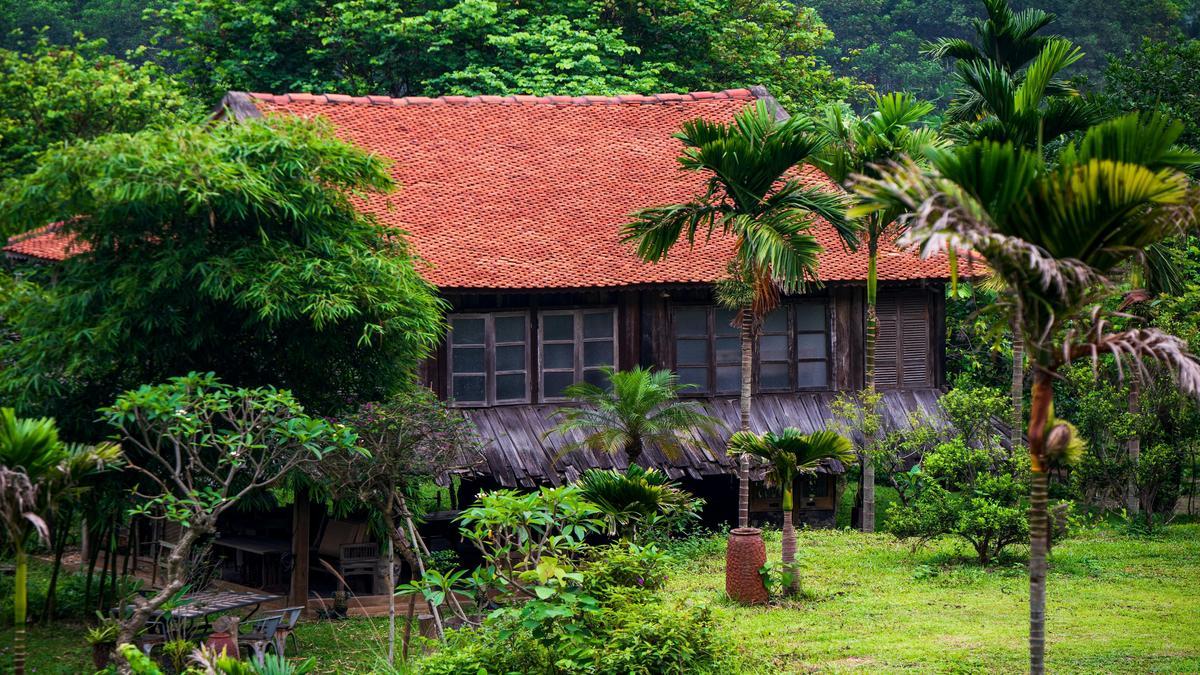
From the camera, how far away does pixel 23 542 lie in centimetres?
1132

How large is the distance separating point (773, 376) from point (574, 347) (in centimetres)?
321

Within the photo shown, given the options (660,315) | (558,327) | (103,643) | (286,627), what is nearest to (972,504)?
(660,315)

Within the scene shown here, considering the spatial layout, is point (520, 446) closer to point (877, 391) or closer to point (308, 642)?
point (308, 642)

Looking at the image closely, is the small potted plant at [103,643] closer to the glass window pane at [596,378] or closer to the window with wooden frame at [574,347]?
the window with wooden frame at [574,347]

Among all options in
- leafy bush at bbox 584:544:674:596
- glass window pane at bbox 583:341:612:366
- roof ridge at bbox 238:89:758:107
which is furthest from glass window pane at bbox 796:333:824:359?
leafy bush at bbox 584:544:674:596

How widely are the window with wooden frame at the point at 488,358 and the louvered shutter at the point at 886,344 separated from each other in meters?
5.65

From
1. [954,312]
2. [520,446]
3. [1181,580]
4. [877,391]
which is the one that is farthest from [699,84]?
[1181,580]

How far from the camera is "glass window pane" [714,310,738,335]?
69.6 ft

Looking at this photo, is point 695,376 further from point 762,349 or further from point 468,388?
point 468,388

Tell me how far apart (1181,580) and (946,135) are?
6515 millimetres

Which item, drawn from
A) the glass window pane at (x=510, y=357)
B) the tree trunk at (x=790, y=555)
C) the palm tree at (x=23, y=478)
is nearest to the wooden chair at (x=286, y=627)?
the palm tree at (x=23, y=478)

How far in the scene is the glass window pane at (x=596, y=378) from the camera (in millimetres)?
20609

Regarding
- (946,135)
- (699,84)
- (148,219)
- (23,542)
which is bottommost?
(23,542)

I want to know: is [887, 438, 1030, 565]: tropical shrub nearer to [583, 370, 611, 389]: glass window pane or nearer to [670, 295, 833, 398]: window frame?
[670, 295, 833, 398]: window frame
